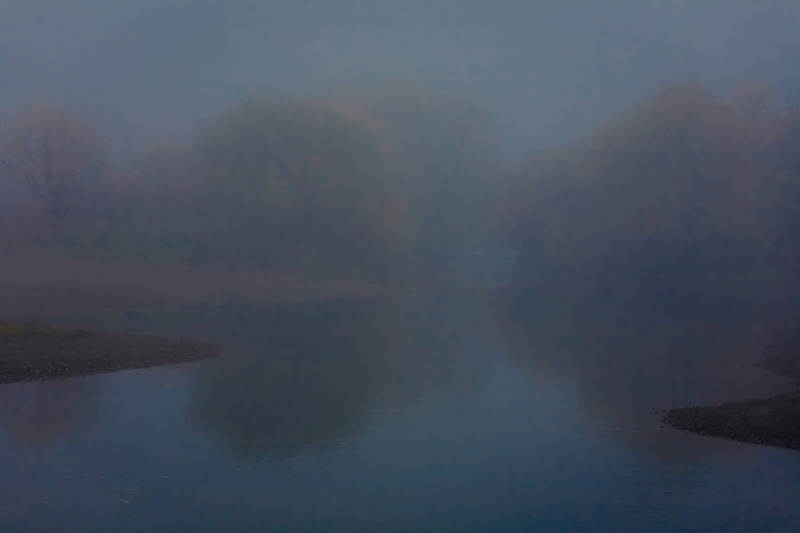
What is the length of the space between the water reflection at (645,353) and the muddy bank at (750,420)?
1.28 ft

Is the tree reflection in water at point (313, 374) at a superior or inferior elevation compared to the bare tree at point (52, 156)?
inferior

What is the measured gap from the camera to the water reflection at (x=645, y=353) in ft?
44.1

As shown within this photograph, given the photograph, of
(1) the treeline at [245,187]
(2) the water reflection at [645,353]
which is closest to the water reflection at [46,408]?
(2) the water reflection at [645,353]

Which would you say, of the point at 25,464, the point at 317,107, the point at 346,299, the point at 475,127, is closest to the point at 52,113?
the point at 317,107

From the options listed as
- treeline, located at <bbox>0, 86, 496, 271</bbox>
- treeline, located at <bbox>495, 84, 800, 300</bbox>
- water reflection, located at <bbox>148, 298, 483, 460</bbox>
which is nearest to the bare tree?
treeline, located at <bbox>0, 86, 496, 271</bbox>

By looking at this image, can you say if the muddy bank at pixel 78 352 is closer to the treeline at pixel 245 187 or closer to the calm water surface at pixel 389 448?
the calm water surface at pixel 389 448

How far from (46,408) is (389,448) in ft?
17.6

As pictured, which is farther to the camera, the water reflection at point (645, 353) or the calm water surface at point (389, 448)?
the water reflection at point (645, 353)

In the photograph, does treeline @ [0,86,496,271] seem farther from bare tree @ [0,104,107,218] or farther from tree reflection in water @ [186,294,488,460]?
tree reflection in water @ [186,294,488,460]

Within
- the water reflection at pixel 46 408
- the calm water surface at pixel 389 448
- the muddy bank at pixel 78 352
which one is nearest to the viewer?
the calm water surface at pixel 389 448

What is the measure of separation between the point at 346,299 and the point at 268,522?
25.3 m

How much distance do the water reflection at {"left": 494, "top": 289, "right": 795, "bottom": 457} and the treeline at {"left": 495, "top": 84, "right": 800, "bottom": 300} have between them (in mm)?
8492

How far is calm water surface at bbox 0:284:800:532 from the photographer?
25.9ft

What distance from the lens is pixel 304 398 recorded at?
43.6 ft
